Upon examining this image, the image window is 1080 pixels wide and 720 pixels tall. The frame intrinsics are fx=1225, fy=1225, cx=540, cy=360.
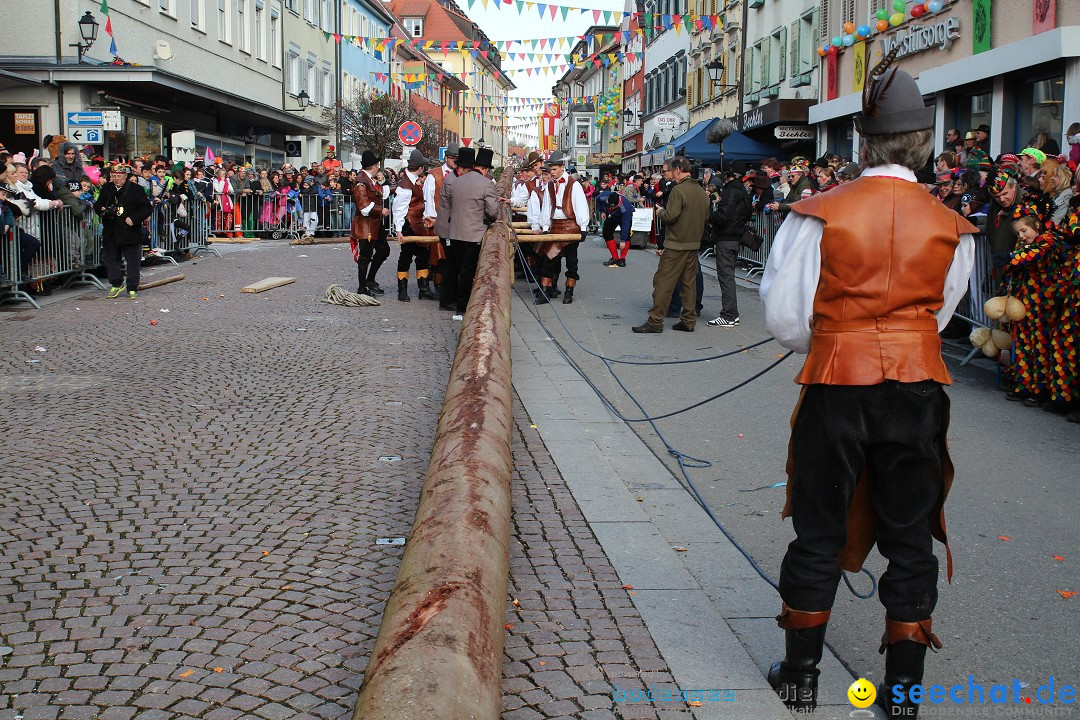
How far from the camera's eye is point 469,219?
13648 millimetres

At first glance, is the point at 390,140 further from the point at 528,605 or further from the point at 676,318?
the point at 528,605

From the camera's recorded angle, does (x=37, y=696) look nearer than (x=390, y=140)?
Yes

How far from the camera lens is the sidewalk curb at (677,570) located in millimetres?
3754

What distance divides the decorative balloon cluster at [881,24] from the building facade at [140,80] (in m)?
14.5

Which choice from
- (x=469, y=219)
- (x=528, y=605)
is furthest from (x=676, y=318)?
(x=528, y=605)

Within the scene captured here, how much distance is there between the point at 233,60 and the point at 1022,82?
84.5ft

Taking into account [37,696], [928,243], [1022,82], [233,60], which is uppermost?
[233,60]

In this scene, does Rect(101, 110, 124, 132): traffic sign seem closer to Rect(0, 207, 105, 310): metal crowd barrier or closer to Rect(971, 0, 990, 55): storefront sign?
Rect(0, 207, 105, 310): metal crowd barrier

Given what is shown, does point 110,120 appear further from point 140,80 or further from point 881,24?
point 881,24

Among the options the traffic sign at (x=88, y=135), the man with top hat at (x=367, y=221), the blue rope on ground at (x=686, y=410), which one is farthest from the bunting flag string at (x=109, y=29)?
the blue rope on ground at (x=686, y=410)

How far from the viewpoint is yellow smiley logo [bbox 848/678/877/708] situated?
358 centimetres

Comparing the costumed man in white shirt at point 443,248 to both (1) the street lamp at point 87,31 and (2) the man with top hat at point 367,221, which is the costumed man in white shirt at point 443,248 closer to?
(2) the man with top hat at point 367,221

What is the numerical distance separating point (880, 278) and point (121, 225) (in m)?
13.2

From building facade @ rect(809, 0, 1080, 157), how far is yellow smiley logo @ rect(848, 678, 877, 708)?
14.8 meters
